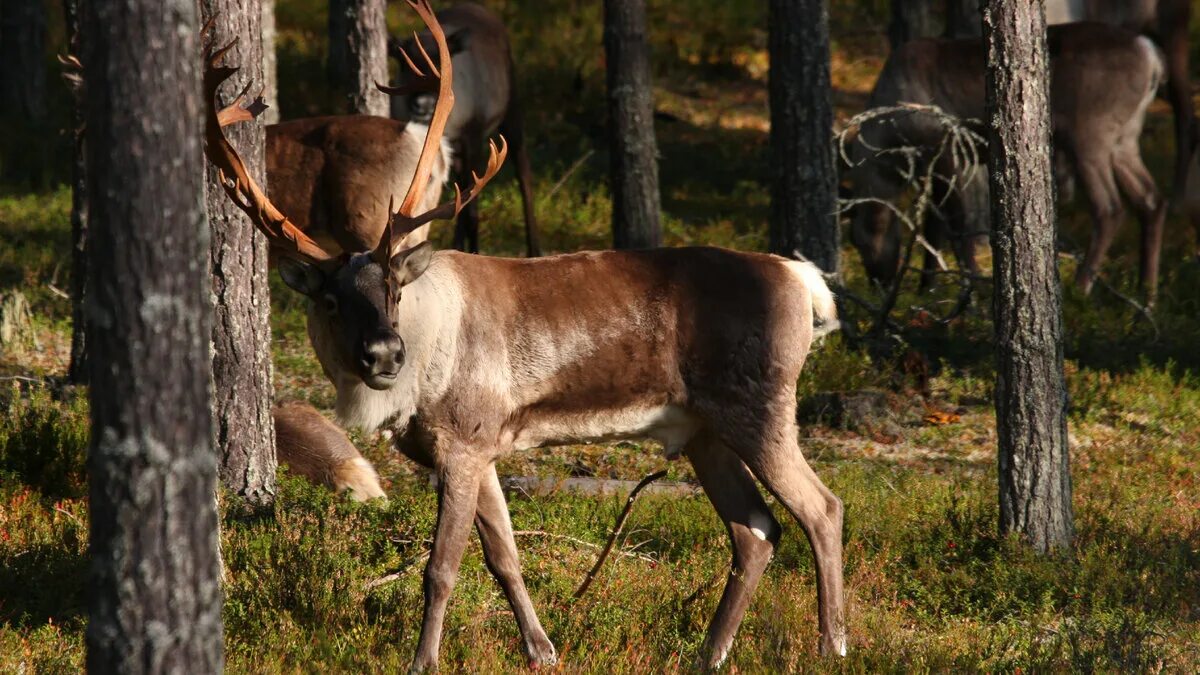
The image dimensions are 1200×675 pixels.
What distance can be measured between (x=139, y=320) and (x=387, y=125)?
6.65m

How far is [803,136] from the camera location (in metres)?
10.1

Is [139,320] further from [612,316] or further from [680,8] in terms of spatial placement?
[680,8]

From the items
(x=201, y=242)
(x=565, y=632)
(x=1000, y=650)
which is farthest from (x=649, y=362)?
(x=201, y=242)

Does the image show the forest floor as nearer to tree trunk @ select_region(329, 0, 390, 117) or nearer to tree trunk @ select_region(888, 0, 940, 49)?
tree trunk @ select_region(329, 0, 390, 117)

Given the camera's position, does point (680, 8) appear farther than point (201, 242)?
Yes

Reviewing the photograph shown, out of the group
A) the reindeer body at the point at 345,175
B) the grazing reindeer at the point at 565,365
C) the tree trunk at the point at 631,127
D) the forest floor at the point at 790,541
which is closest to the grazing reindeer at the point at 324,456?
the forest floor at the point at 790,541

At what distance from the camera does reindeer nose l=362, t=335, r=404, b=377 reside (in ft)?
16.5

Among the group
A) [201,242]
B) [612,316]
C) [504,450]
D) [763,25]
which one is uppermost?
[763,25]

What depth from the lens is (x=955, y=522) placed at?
6992mm

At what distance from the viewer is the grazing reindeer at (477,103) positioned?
1230 centimetres

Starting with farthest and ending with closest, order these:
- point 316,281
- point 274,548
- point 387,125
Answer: point 387,125
point 274,548
point 316,281

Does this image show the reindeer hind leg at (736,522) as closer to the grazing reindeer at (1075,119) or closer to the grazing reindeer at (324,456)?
the grazing reindeer at (324,456)

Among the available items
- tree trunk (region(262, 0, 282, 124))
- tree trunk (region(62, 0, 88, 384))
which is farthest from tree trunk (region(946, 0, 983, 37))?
tree trunk (region(62, 0, 88, 384))

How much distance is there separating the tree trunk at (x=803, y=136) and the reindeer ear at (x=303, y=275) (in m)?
5.32
